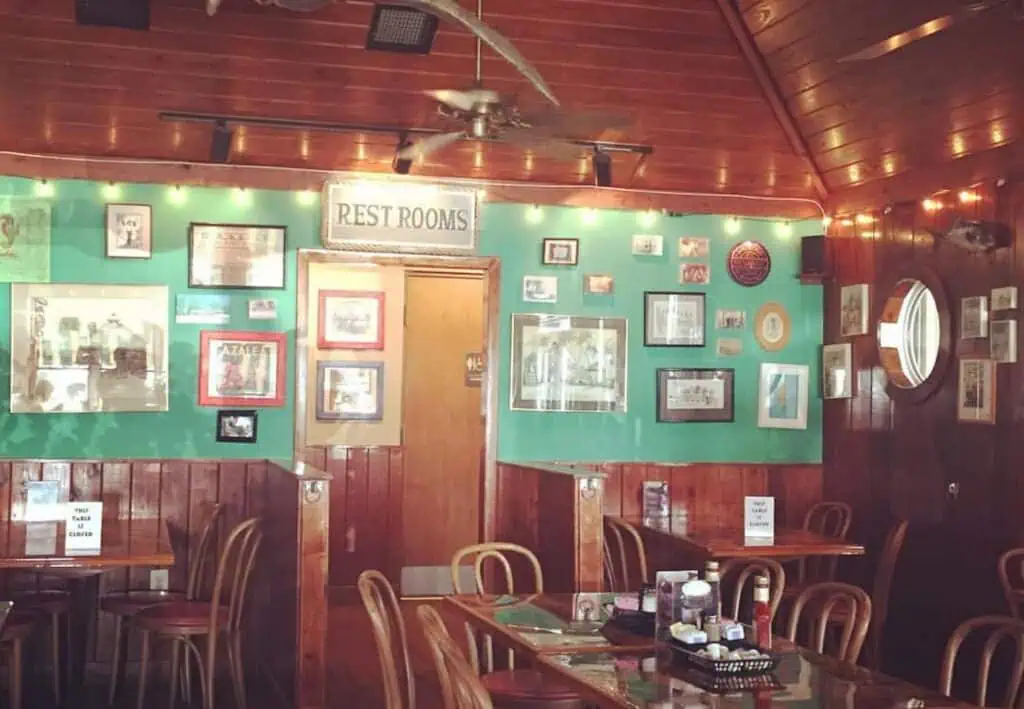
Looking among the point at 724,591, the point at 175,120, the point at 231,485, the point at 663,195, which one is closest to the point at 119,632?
the point at 231,485

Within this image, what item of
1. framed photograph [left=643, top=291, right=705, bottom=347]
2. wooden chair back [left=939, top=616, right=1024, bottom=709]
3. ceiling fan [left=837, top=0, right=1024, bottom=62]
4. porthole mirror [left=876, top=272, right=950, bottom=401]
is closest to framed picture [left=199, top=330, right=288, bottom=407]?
framed photograph [left=643, top=291, right=705, bottom=347]

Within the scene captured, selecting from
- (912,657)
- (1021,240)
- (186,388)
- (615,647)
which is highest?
(1021,240)

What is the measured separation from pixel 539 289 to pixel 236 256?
1.65 metres

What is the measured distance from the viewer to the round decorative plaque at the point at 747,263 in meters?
6.84

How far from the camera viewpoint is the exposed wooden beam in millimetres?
5734

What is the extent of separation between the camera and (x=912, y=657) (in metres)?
5.87

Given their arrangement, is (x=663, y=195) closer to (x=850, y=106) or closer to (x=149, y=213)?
(x=850, y=106)

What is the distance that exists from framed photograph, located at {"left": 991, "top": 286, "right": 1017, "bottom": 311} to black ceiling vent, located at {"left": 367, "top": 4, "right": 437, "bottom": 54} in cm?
279

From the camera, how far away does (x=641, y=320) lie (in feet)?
22.1

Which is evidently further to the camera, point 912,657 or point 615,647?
point 912,657

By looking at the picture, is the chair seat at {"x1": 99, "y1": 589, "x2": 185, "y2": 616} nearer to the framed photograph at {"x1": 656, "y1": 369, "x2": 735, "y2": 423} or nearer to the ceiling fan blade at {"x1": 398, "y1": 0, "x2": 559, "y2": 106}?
the framed photograph at {"x1": 656, "y1": 369, "x2": 735, "y2": 423}

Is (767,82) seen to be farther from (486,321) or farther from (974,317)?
(486,321)

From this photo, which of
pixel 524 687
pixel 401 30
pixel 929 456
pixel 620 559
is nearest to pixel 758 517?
pixel 620 559

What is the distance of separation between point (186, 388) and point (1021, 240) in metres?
4.06
